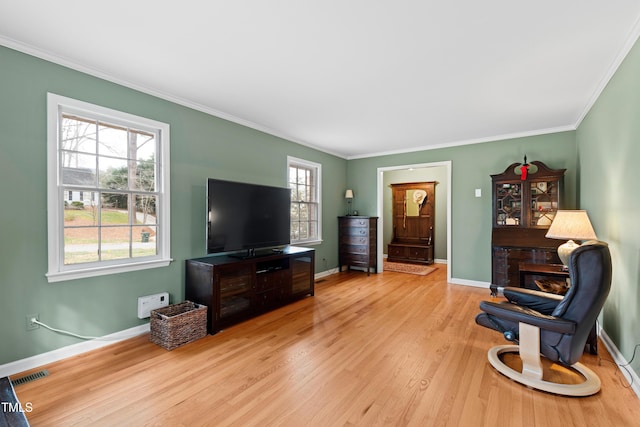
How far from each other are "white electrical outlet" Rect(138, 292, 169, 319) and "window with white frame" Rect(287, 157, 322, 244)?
7.64 feet

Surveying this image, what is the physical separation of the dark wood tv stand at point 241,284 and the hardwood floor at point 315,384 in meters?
0.22

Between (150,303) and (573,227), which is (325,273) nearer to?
(150,303)

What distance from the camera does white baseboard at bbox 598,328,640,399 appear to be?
2072 millimetres

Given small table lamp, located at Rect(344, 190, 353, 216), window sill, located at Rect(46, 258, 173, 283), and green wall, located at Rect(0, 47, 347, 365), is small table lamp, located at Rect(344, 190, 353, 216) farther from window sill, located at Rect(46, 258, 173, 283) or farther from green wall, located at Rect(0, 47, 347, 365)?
window sill, located at Rect(46, 258, 173, 283)

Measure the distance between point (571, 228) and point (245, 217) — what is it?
3466mm

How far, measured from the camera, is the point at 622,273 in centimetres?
249

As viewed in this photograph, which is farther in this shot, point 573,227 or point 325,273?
point 325,273

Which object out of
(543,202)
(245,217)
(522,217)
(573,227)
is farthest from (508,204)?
(245,217)

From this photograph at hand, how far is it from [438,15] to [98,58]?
8.82 feet

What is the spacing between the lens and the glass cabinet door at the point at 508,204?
14.6 feet

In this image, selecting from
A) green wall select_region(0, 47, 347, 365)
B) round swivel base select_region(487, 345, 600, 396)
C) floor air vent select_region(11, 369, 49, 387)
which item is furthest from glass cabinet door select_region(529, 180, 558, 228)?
floor air vent select_region(11, 369, 49, 387)

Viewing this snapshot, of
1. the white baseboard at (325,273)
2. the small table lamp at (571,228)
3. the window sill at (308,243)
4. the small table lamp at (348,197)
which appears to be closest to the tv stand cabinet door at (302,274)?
the window sill at (308,243)

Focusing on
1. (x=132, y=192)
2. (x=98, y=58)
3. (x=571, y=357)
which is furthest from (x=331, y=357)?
(x=98, y=58)

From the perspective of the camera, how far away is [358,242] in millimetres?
5988
